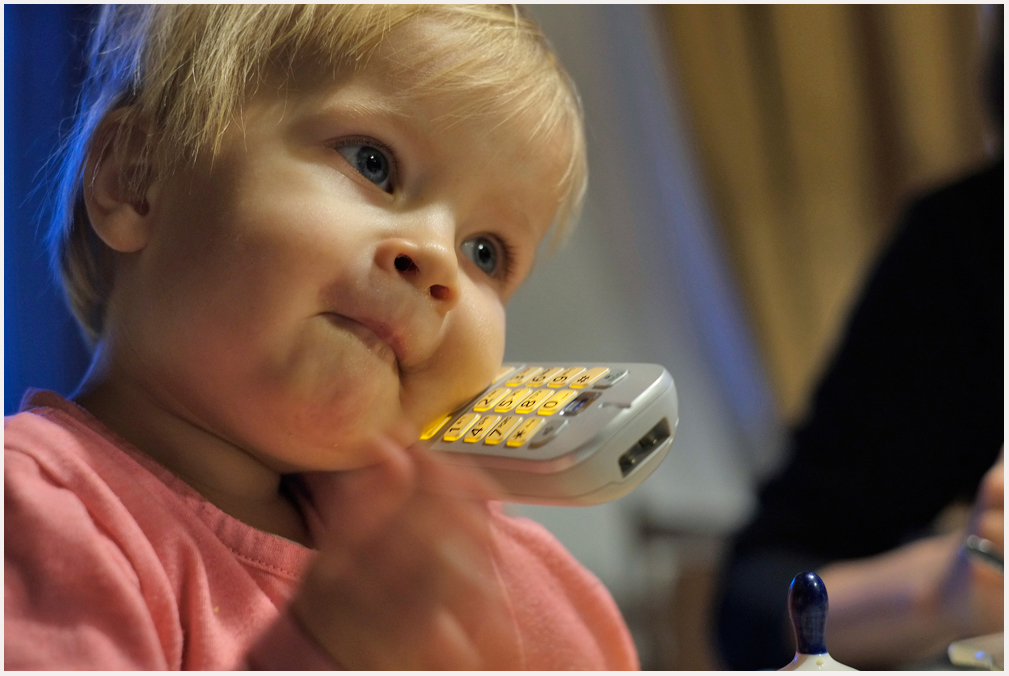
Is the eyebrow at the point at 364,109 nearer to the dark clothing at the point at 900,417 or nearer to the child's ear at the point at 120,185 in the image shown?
the child's ear at the point at 120,185

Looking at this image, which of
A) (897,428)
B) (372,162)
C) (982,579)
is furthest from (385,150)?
(897,428)

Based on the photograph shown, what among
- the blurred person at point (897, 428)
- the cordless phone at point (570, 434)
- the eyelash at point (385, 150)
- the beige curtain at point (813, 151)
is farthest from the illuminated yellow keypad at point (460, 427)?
the beige curtain at point (813, 151)

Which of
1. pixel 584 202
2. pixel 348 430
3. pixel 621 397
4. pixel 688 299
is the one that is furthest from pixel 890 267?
pixel 348 430

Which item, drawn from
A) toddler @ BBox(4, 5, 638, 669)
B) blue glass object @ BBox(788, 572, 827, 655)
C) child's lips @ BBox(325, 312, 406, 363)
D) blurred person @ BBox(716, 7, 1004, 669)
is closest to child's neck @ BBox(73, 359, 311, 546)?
toddler @ BBox(4, 5, 638, 669)

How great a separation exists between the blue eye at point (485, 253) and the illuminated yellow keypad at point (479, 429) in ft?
0.31

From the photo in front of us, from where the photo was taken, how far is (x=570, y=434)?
14.2 inches

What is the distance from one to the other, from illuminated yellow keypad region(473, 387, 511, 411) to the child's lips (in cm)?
7

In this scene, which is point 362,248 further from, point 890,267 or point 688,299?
point 890,267

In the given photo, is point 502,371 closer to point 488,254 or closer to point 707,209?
point 488,254

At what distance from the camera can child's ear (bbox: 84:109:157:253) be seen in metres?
0.38

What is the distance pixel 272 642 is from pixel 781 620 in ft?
1.50

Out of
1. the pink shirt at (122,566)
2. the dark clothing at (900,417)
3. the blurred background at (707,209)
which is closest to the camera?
the pink shirt at (122,566)

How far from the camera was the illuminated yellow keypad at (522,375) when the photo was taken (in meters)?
0.45

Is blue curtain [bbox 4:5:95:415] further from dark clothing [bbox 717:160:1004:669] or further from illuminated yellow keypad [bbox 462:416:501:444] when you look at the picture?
dark clothing [bbox 717:160:1004:669]
